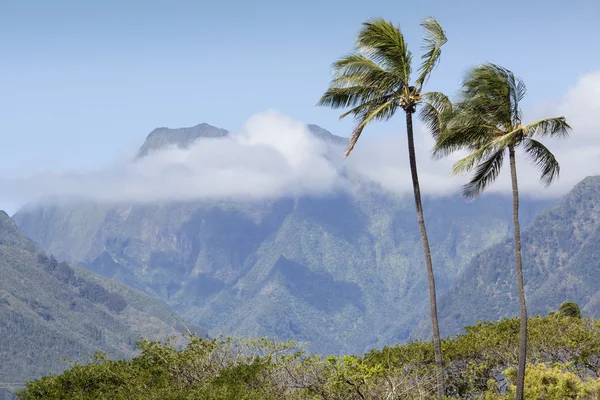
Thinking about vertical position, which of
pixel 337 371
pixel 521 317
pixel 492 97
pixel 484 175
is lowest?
pixel 337 371

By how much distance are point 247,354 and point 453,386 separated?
35.7ft

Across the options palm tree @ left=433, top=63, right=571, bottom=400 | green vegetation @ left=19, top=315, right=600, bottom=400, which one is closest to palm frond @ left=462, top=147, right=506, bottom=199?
palm tree @ left=433, top=63, right=571, bottom=400

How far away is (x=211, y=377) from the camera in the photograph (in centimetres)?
3925

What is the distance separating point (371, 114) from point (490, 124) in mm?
5299

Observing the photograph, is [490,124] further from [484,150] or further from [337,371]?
[337,371]

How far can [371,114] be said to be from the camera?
35656mm

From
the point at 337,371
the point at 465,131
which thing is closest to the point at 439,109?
the point at 465,131

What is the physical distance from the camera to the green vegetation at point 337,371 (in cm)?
3375

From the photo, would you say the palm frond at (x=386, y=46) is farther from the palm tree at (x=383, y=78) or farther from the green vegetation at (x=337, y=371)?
the green vegetation at (x=337, y=371)

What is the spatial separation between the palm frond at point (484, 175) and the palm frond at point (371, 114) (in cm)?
469

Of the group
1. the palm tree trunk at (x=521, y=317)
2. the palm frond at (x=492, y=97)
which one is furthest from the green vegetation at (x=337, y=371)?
the palm frond at (x=492, y=97)

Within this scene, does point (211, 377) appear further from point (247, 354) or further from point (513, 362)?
point (513, 362)

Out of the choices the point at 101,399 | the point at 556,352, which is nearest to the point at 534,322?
the point at 556,352

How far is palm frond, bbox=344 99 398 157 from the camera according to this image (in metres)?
35.4
